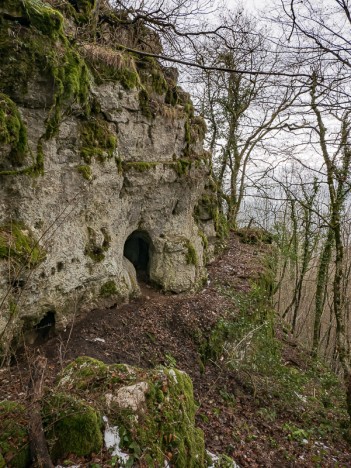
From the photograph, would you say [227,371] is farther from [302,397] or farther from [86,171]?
[86,171]

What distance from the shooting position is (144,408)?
3.46 m

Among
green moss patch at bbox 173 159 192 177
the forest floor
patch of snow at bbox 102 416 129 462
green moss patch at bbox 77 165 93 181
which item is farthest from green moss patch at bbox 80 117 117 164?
patch of snow at bbox 102 416 129 462

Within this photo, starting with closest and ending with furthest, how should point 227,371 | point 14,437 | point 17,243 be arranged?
point 14,437 → point 17,243 → point 227,371

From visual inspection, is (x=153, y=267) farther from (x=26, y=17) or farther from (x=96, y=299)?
(x=26, y=17)

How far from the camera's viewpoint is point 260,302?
9.70 metres

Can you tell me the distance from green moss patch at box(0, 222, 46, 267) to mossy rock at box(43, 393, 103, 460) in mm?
1986

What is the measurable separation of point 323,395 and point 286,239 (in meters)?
7.25

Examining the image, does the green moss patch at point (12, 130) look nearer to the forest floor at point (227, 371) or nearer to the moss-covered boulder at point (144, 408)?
the forest floor at point (227, 371)

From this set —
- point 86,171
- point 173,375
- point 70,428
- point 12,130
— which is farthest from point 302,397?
point 12,130

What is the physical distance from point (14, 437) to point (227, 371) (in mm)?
4997

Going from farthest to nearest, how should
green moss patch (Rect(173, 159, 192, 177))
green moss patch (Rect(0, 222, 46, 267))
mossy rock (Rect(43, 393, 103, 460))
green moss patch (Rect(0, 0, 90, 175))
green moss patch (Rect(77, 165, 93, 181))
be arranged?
green moss patch (Rect(173, 159, 192, 177)) < green moss patch (Rect(77, 165, 93, 181)) < green moss patch (Rect(0, 0, 90, 175)) < green moss patch (Rect(0, 222, 46, 267)) < mossy rock (Rect(43, 393, 103, 460))

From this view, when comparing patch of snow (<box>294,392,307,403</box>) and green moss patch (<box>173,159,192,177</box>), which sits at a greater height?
green moss patch (<box>173,159,192,177</box>)

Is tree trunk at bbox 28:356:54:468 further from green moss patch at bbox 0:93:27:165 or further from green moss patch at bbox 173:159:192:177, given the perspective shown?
green moss patch at bbox 173:159:192:177

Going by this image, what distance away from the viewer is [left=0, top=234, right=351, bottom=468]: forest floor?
17.1ft
